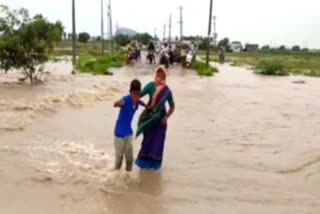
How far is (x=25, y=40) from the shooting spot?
69.4ft

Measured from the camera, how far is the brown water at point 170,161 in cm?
692

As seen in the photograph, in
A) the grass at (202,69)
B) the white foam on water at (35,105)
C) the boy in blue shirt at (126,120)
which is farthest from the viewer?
the grass at (202,69)

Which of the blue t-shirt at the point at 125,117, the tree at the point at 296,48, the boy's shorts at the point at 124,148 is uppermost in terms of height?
the blue t-shirt at the point at 125,117

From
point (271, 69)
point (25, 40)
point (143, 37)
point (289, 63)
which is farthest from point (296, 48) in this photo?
point (25, 40)

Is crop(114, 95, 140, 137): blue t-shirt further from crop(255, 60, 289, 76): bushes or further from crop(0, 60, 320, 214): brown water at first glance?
crop(255, 60, 289, 76): bushes

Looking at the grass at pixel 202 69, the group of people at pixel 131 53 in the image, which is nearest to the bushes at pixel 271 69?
the grass at pixel 202 69

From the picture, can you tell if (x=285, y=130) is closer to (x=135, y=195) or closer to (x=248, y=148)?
(x=248, y=148)

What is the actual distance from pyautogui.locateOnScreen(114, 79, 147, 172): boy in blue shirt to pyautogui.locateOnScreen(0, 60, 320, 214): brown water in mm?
406

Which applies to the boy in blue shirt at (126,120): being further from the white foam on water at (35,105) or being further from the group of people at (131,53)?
the group of people at (131,53)

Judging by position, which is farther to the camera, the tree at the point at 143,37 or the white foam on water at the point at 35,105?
the tree at the point at 143,37

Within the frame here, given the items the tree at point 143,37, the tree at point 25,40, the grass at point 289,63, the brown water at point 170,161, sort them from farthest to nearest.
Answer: the tree at point 143,37
the grass at point 289,63
the tree at point 25,40
the brown water at point 170,161

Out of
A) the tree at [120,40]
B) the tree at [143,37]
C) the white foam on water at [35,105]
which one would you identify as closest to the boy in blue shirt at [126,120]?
the white foam on water at [35,105]

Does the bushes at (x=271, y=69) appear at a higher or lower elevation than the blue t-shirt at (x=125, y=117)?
lower

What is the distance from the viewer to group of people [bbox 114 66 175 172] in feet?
24.1
